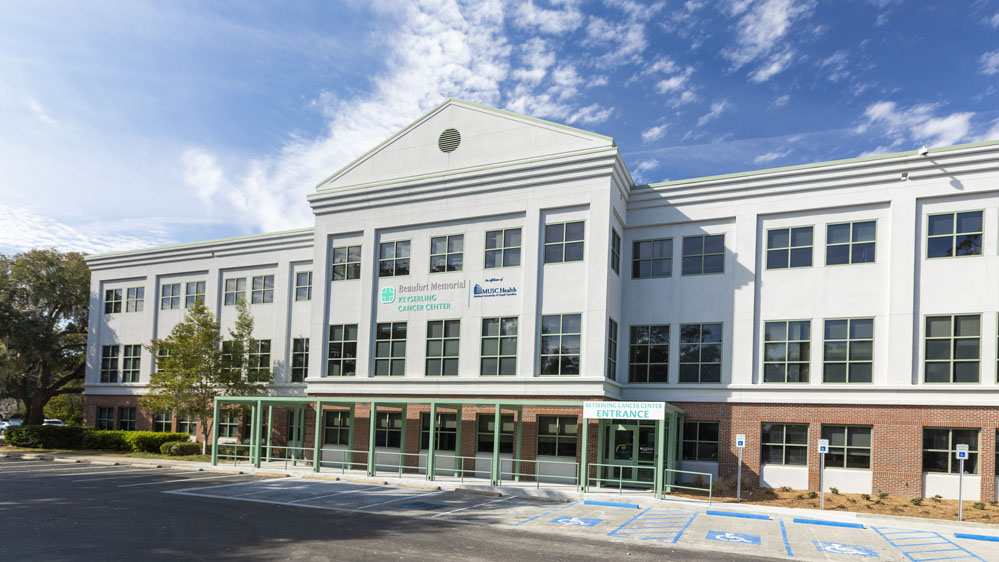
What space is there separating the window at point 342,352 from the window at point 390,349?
116 centimetres

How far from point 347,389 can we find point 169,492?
365 inches

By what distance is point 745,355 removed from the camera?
26.0 metres

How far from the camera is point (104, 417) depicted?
41.0 m

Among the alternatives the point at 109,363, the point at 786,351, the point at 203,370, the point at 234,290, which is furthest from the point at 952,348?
the point at 109,363

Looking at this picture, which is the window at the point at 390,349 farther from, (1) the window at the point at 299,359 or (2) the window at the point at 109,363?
(2) the window at the point at 109,363

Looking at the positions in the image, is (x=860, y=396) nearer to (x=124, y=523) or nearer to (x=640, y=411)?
(x=640, y=411)

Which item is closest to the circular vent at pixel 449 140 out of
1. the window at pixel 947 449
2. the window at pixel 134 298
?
the window at pixel 947 449

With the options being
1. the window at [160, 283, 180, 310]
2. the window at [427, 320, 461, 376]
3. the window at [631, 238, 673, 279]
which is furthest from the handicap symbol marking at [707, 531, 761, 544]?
the window at [160, 283, 180, 310]

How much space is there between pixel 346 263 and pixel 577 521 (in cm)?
1726

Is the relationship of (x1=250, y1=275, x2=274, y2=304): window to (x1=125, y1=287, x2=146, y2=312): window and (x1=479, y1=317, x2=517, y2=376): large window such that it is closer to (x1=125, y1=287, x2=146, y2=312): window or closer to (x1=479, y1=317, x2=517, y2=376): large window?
(x1=125, y1=287, x2=146, y2=312): window

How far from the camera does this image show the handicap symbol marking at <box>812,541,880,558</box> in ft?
49.4

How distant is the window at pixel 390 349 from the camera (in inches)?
1164

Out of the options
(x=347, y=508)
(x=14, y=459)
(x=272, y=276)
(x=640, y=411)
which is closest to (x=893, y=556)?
(x=640, y=411)

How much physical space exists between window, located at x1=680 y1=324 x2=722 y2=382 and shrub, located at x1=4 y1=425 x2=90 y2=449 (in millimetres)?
31846
